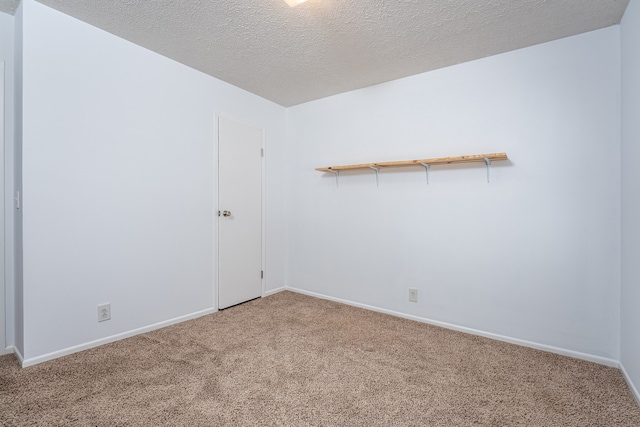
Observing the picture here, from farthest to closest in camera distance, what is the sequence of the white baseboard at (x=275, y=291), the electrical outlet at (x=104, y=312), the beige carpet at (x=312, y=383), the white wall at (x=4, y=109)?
the white baseboard at (x=275, y=291), the electrical outlet at (x=104, y=312), the white wall at (x=4, y=109), the beige carpet at (x=312, y=383)

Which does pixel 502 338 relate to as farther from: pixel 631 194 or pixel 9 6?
pixel 9 6

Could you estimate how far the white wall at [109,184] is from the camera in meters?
2.09

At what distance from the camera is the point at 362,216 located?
3385 mm

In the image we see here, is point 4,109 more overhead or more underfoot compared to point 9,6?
more underfoot

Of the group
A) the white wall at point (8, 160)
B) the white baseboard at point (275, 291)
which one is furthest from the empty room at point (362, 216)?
the white baseboard at point (275, 291)

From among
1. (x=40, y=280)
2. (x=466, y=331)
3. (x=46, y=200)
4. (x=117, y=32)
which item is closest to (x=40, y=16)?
(x=117, y=32)

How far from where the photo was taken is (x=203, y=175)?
3.08 metres

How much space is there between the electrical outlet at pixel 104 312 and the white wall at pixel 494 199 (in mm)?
2170

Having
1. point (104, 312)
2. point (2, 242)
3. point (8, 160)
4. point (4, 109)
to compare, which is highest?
point (4, 109)

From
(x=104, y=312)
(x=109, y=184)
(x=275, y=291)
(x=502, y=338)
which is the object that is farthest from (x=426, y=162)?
(x=104, y=312)

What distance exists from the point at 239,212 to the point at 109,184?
1.31m

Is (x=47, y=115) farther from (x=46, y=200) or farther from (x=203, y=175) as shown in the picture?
(x=203, y=175)

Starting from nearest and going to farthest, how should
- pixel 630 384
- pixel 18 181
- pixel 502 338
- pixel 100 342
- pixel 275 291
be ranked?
pixel 630 384, pixel 18 181, pixel 100 342, pixel 502 338, pixel 275 291

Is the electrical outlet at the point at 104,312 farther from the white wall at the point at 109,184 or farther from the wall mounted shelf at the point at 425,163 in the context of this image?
the wall mounted shelf at the point at 425,163
